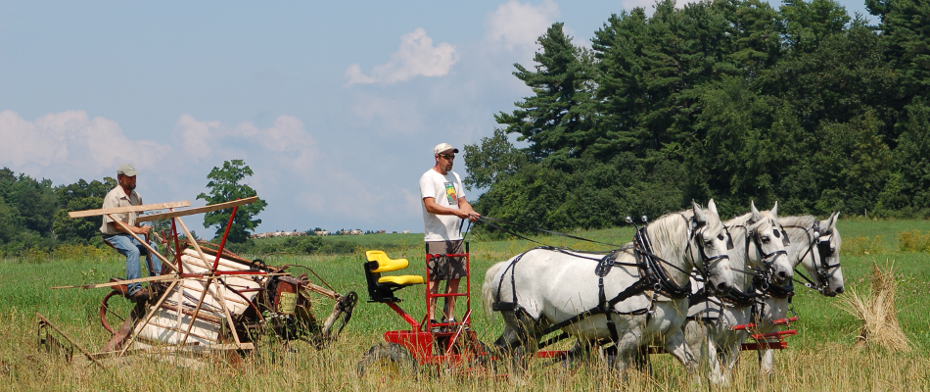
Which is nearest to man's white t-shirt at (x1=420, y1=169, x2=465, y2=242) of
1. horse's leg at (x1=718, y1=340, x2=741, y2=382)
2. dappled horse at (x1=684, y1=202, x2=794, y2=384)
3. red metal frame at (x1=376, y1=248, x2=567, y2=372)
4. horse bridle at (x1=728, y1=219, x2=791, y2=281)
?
red metal frame at (x1=376, y1=248, x2=567, y2=372)

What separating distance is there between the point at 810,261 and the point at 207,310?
6.04 meters

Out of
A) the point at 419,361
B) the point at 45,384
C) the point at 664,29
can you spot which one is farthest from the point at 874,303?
the point at 664,29

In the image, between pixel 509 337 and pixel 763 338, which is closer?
pixel 763 338

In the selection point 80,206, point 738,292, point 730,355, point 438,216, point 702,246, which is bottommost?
point 730,355

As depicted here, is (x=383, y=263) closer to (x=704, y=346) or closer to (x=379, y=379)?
(x=379, y=379)

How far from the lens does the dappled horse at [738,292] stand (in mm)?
7418

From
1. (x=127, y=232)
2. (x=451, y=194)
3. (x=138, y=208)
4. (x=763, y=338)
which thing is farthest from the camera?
(x=127, y=232)

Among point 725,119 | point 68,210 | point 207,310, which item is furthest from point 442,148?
point 68,210

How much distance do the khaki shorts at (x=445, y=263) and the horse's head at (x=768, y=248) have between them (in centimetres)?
266

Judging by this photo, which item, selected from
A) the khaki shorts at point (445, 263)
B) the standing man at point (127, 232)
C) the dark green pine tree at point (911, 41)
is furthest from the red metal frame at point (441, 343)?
the dark green pine tree at point (911, 41)

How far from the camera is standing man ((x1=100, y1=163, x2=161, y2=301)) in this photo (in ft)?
27.6

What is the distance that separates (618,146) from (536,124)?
24.0ft

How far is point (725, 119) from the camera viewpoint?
5497cm

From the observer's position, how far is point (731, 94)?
57312 mm
